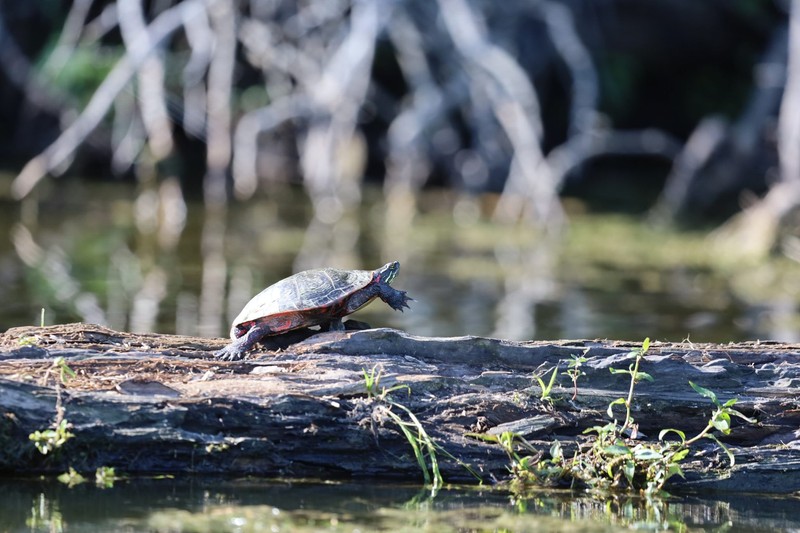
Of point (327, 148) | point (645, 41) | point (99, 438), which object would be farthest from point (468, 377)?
point (645, 41)

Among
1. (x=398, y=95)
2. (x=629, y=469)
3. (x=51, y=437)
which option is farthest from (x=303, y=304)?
(x=398, y=95)

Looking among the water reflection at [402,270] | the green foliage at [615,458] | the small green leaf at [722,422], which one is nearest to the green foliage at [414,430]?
the green foliage at [615,458]

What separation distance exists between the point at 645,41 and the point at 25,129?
8.49 metres

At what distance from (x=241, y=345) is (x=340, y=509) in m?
0.81

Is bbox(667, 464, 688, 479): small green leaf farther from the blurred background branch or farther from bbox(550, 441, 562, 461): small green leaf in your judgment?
the blurred background branch

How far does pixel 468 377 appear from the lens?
3832mm

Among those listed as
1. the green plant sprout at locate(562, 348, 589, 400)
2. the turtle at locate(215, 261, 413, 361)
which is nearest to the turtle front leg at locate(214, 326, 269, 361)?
the turtle at locate(215, 261, 413, 361)

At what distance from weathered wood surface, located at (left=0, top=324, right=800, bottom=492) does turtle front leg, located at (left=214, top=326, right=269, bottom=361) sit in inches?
1.7

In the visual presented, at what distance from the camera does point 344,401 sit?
3672 millimetres

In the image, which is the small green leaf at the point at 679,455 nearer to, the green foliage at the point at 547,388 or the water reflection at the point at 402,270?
the green foliage at the point at 547,388

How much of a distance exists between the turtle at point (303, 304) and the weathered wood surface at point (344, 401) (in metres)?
0.07

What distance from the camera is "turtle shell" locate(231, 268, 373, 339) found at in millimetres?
3887

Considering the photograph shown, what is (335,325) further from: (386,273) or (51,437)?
(51,437)

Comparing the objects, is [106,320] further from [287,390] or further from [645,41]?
[645,41]
